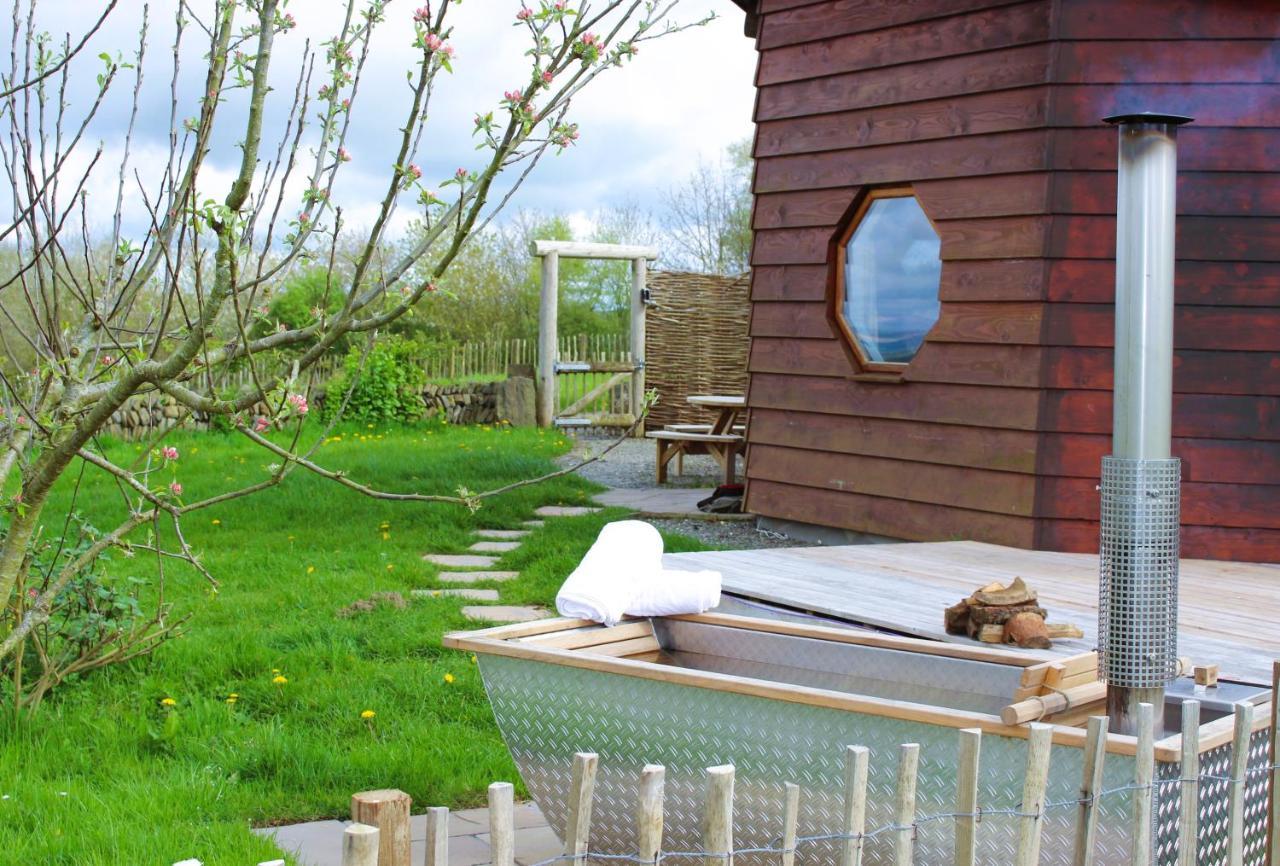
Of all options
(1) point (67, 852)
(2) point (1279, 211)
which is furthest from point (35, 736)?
(2) point (1279, 211)

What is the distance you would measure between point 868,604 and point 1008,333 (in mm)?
2322

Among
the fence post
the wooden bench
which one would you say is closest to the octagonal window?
the wooden bench

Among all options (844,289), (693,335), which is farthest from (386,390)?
(844,289)

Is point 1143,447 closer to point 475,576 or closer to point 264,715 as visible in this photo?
point 264,715

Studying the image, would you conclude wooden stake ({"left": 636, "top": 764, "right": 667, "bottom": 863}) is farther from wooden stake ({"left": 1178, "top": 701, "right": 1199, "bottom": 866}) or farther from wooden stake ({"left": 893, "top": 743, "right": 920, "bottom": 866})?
wooden stake ({"left": 1178, "top": 701, "right": 1199, "bottom": 866})

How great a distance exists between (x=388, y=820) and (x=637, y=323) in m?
13.0

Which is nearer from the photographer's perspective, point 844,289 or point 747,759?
point 747,759

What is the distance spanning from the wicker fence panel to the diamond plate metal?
38.8 ft

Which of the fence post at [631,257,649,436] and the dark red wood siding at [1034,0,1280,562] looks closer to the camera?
the dark red wood siding at [1034,0,1280,562]

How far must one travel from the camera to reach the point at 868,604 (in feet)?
14.0

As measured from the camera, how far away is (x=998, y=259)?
615cm

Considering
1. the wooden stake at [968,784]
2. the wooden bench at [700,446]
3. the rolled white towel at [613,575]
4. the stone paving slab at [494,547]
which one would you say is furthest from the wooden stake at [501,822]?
the wooden bench at [700,446]

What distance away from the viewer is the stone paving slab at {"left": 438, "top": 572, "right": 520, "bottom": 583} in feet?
19.9

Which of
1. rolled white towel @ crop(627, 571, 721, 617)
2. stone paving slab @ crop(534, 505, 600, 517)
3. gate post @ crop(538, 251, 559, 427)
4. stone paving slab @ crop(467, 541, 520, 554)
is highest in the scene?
gate post @ crop(538, 251, 559, 427)
